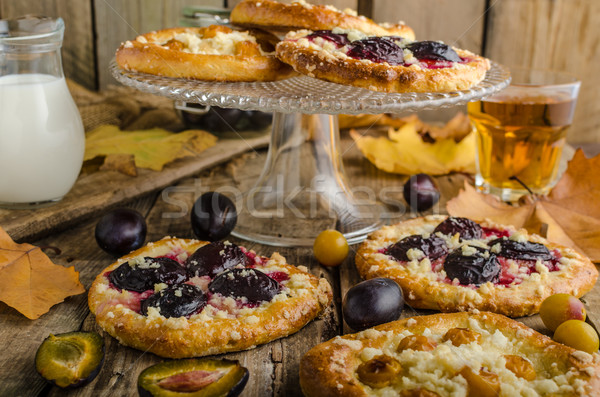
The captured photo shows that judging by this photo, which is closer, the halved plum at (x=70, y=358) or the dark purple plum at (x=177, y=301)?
the halved plum at (x=70, y=358)

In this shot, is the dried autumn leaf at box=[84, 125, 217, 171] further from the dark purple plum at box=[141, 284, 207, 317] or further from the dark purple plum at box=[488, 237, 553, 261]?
the dark purple plum at box=[488, 237, 553, 261]

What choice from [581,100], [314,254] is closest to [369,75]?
[314,254]

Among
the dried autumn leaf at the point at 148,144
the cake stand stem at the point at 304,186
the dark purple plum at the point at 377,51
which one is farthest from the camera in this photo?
the dried autumn leaf at the point at 148,144

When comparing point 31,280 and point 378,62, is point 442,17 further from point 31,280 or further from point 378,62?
point 31,280

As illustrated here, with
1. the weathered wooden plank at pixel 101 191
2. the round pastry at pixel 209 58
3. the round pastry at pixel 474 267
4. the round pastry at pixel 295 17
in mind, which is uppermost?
the round pastry at pixel 295 17

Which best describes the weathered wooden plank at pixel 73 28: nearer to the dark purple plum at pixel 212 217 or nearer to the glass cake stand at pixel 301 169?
the glass cake stand at pixel 301 169

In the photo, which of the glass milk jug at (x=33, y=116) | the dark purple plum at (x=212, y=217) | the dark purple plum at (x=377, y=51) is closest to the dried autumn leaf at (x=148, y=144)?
the glass milk jug at (x=33, y=116)

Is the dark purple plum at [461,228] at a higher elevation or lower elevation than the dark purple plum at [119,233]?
higher

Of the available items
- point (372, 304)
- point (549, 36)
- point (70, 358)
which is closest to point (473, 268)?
point (372, 304)
